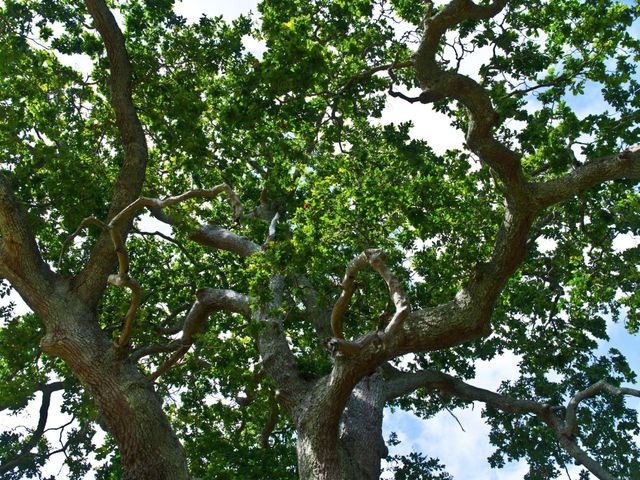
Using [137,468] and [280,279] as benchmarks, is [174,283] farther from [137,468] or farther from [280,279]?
[137,468]

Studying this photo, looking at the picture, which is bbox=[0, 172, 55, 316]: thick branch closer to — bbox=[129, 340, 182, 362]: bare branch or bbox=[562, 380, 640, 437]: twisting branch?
bbox=[129, 340, 182, 362]: bare branch

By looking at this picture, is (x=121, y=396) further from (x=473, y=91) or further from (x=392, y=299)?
(x=473, y=91)

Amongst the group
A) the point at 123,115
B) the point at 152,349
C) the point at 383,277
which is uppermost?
the point at 123,115

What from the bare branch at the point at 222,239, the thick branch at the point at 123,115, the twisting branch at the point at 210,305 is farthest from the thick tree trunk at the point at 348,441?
the thick branch at the point at 123,115

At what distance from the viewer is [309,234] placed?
9.03 m

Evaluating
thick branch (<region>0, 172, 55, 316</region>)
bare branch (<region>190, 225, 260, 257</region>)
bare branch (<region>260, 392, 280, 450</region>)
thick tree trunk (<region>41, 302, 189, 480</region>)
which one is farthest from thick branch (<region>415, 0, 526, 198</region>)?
bare branch (<region>260, 392, 280, 450</region>)

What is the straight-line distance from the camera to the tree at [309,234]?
23.8 ft

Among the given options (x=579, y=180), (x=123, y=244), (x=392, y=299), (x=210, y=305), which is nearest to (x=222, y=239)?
(x=210, y=305)

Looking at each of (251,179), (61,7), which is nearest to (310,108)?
(251,179)

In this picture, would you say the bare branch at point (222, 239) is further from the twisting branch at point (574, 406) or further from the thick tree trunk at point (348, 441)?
the twisting branch at point (574, 406)

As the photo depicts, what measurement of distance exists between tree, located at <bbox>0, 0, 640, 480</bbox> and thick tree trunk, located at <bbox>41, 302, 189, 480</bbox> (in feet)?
0.08

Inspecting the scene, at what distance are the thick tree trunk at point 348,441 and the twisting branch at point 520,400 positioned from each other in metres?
0.58

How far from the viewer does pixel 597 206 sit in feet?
35.2

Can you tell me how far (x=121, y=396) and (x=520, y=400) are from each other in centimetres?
682
